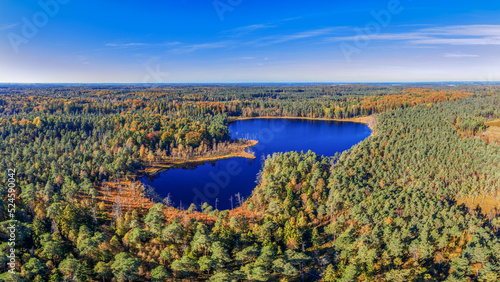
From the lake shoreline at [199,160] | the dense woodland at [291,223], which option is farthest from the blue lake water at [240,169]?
the dense woodland at [291,223]

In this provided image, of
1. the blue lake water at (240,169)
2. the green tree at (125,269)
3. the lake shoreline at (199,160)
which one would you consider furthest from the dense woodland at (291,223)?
the blue lake water at (240,169)

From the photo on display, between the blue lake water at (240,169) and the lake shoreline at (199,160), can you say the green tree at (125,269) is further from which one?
the lake shoreline at (199,160)

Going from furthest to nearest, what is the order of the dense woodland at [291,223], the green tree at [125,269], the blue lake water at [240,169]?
1. the blue lake water at [240,169]
2. the dense woodland at [291,223]
3. the green tree at [125,269]

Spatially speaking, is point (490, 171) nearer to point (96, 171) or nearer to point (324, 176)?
point (324, 176)

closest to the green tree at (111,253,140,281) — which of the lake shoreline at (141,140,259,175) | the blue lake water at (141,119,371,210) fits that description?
the blue lake water at (141,119,371,210)

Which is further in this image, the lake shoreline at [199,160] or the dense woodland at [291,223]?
the lake shoreline at [199,160]

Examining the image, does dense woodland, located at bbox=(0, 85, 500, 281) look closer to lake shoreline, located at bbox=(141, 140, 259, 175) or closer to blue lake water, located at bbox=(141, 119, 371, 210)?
lake shoreline, located at bbox=(141, 140, 259, 175)

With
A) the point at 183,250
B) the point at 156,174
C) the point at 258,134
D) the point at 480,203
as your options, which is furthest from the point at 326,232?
the point at 258,134

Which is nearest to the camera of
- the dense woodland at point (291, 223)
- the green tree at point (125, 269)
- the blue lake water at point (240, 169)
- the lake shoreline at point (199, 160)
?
the green tree at point (125, 269)

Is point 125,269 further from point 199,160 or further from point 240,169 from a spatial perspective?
point 199,160
